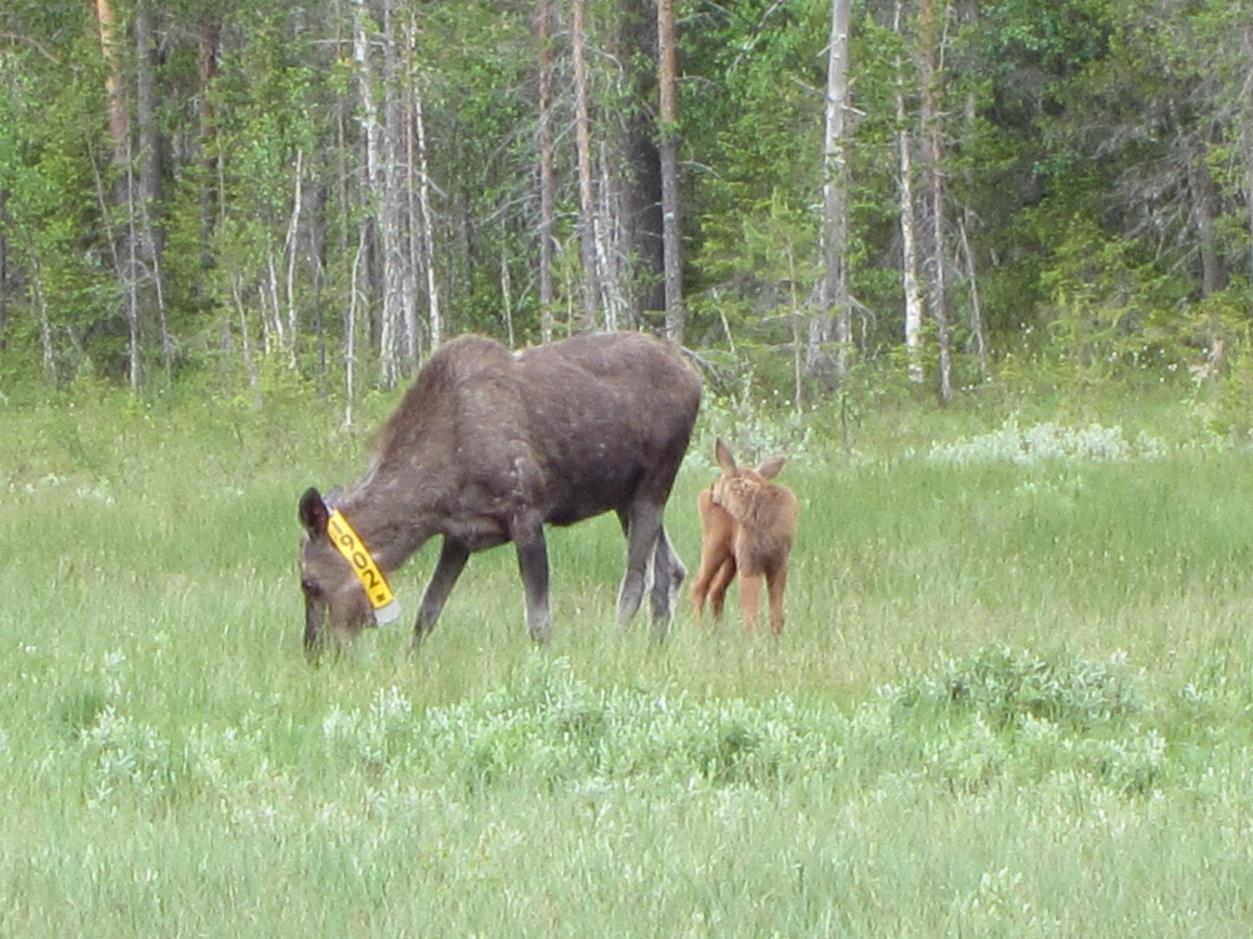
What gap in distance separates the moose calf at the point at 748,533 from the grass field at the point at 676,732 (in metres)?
0.33

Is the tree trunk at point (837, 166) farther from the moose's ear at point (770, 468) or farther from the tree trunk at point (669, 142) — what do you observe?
the moose's ear at point (770, 468)

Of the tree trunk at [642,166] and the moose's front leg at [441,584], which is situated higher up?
the tree trunk at [642,166]

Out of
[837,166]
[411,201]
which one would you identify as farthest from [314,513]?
[411,201]

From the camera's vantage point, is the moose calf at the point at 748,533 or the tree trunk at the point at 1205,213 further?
the tree trunk at the point at 1205,213

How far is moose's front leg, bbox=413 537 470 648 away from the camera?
10.7 m

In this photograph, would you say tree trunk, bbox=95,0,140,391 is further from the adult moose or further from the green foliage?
the green foliage

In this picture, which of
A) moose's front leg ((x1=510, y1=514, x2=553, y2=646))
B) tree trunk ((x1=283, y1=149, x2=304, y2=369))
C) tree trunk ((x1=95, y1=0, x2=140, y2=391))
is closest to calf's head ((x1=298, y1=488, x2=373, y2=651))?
moose's front leg ((x1=510, y1=514, x2=553, y2=646))

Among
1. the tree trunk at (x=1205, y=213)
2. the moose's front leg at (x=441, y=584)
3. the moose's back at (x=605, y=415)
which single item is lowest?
the moose's front leg at (x=441, y=584)

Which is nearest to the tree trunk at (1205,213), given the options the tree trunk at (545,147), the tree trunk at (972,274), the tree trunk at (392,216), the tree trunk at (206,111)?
the tree trunk at (972,274)

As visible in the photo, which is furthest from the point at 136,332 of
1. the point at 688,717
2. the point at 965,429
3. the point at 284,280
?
the point at 688,717

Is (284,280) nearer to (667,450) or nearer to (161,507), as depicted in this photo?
(161,507)

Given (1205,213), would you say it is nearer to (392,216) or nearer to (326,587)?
(392,216)

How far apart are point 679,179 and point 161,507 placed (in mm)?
24873

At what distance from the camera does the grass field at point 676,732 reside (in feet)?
17.3
